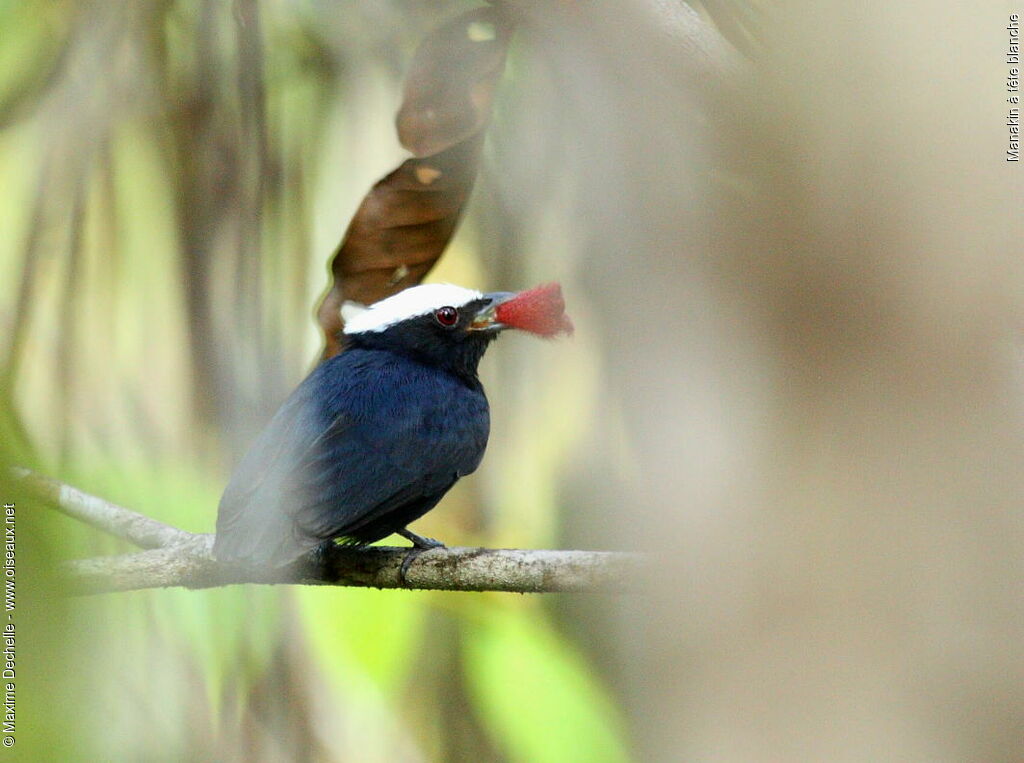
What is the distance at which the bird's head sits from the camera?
728mm

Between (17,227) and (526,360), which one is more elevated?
(17,227)

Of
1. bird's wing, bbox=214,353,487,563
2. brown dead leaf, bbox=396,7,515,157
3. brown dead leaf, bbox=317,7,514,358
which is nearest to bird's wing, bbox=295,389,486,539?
bird's wing, bbox=214,353,487,563

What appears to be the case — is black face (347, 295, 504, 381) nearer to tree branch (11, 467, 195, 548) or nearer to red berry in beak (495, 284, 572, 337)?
red berry in beak (495, 284, 572, 337)

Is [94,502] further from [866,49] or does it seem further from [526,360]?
[866,49]

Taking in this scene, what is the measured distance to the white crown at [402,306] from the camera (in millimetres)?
798

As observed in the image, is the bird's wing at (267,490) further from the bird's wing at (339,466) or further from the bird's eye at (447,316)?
the bird's eye at (447,316)

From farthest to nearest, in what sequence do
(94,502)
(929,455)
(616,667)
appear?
(94,502) → (616,667) → (929,455)

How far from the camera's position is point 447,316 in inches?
32.6

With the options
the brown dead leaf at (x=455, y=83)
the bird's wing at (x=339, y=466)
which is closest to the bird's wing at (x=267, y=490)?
the bird's wing at (x=339, y=466)

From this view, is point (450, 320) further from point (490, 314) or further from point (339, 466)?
point (339, 466)

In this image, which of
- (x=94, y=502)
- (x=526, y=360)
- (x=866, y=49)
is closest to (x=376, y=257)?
(x=526, y=360)

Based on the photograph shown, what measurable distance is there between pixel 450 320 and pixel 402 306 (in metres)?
0.04

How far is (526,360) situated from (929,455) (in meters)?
0.37

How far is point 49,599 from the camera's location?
28.4 inches
